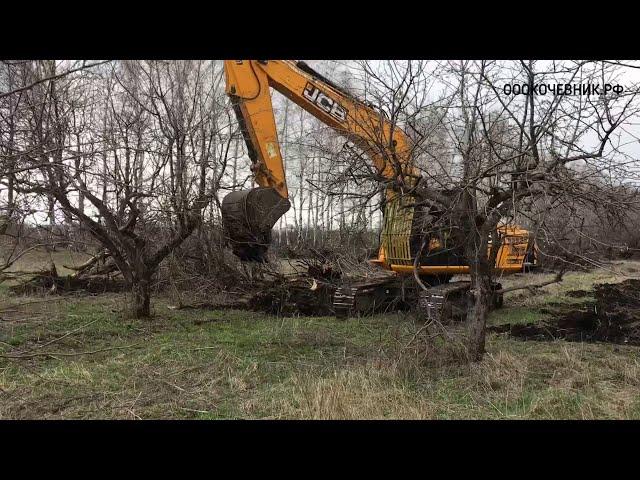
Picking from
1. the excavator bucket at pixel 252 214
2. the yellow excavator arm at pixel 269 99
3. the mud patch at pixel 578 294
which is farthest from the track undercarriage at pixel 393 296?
the mud patch at pixel 578 294

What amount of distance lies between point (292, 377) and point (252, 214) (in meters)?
3.98

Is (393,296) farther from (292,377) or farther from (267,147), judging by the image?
(292,377)

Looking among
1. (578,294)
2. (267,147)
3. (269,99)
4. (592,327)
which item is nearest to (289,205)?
(267,147)

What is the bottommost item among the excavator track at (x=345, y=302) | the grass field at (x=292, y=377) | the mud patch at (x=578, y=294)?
the grass field at (x=292, y=377)

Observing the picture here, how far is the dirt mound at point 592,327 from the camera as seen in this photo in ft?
26.8

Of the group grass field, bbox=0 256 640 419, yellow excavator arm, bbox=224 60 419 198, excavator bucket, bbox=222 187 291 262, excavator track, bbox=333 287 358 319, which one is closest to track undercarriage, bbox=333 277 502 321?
excavator track, bbox=333 287 358 319

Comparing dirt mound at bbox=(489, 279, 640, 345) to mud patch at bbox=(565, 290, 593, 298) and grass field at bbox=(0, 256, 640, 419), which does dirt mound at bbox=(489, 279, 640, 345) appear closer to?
grass field at bbox=(0, 256, 640, 419)

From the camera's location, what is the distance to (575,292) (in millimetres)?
13578

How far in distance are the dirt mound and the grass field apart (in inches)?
22.9

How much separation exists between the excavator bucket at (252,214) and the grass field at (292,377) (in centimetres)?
165

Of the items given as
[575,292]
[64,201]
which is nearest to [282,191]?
[64,201]

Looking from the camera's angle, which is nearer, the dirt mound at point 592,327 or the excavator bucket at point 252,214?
the dirt mound at point 592,327

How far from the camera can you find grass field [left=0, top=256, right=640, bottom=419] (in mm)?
4824

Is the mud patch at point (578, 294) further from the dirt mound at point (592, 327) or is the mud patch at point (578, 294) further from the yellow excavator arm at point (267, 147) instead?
the yellow excavator arm at point (267, 147)
